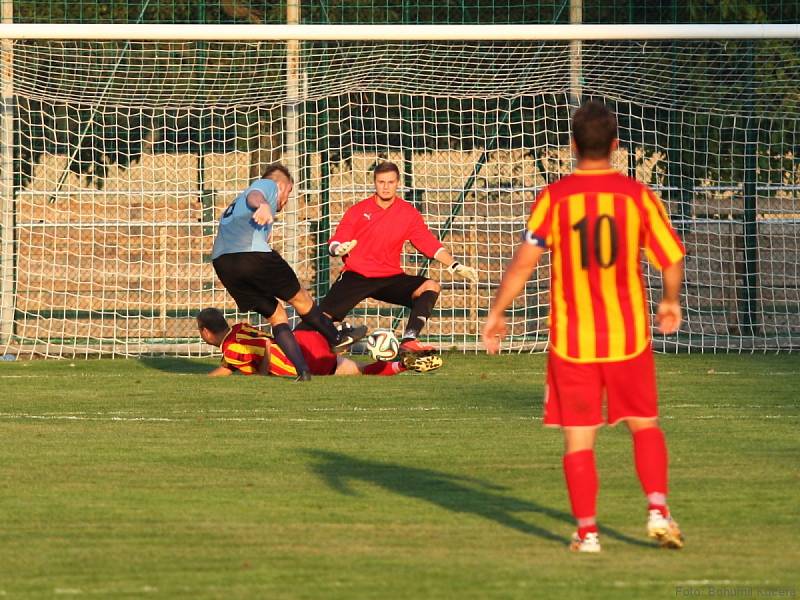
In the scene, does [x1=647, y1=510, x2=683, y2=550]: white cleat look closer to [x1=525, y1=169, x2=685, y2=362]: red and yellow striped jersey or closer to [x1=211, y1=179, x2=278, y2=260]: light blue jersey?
[x1=525, y1=169, x2=685, y2=362]: red and yellow striped jersey

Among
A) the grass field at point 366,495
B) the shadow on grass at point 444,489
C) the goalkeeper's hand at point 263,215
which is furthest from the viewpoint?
the goalkeeper's hand at point 263,215

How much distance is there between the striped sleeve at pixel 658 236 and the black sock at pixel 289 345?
579 centimetres

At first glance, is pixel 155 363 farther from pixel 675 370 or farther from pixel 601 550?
pixel 601 550

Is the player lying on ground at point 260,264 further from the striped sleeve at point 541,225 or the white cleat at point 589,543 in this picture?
the white cleat at point 589,543

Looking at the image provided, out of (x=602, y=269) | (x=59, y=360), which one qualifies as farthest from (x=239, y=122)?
(x=602, y=269)

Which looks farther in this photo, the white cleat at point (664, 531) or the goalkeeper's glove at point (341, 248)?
the goalkeeper's glove at point (341, 248)

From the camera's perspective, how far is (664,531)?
493cm

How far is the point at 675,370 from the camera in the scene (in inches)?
457

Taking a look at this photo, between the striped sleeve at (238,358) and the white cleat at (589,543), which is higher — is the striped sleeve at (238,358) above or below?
above

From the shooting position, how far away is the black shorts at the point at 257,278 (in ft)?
34.3

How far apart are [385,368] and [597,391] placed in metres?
6.16

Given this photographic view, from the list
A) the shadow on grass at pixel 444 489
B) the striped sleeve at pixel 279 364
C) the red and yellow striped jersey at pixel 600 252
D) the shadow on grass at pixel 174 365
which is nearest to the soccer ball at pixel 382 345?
the striped sleeve at pixel 279 364

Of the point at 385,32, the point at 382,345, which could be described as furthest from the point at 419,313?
the point at 385,32

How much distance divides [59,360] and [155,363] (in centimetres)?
88
